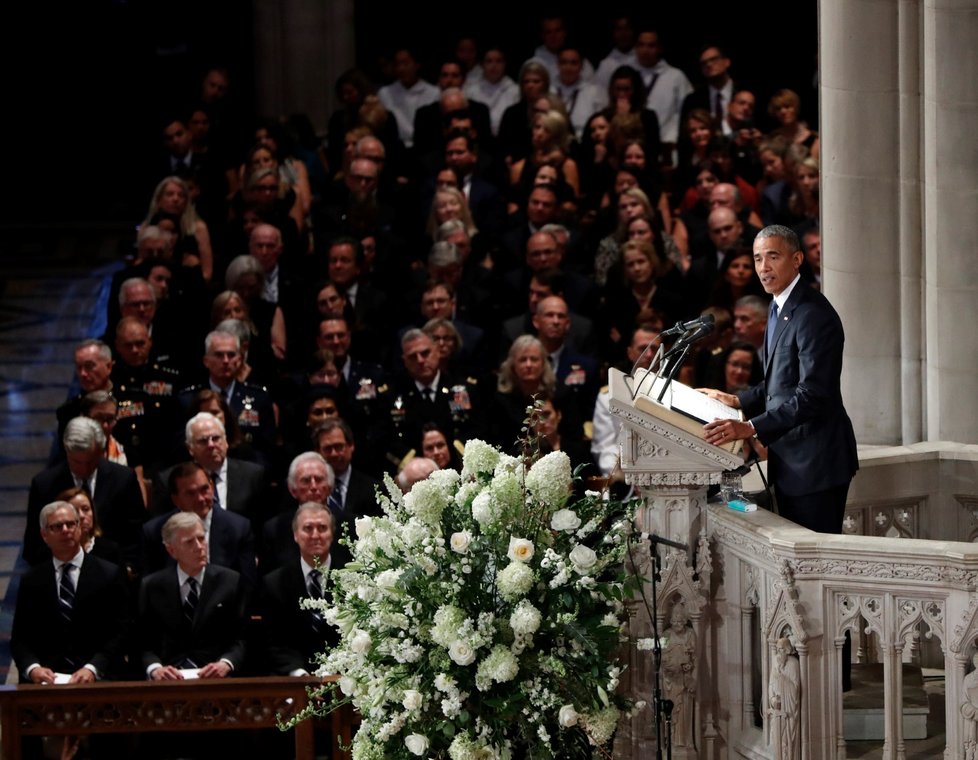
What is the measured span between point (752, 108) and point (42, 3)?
7233mm

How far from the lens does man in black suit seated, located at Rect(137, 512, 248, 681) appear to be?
8.29 meters

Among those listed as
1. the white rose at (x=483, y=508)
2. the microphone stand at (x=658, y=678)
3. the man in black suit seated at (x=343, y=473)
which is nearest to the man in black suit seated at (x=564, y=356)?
the man in black suit seated at (x=343, y=473)

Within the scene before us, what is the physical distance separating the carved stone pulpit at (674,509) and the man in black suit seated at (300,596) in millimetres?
1986

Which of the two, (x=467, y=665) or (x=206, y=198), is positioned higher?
(x=206, y=198)

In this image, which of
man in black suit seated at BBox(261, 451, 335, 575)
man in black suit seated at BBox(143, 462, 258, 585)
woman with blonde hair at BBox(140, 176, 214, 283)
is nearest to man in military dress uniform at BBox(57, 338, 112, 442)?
man in black suit seated at BBox(143, 462, 258, 585)

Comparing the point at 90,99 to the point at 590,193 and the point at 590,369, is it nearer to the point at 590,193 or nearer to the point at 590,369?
the point at 590,193

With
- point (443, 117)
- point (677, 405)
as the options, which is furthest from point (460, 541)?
point (443, 117)

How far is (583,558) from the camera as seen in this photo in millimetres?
6094

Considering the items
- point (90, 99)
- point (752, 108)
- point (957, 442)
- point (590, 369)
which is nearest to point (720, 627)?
point (957, 442)

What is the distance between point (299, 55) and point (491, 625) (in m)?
10.7

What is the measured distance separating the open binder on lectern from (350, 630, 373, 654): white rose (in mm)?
1168

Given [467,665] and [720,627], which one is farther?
[720,627]

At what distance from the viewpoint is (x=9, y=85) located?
17609mm

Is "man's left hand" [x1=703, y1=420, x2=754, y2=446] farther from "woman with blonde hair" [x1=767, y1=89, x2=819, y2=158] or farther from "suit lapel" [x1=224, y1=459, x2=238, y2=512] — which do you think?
"woman with blonde hair" [x1=767, y1=89, x2=819, y2=158]
